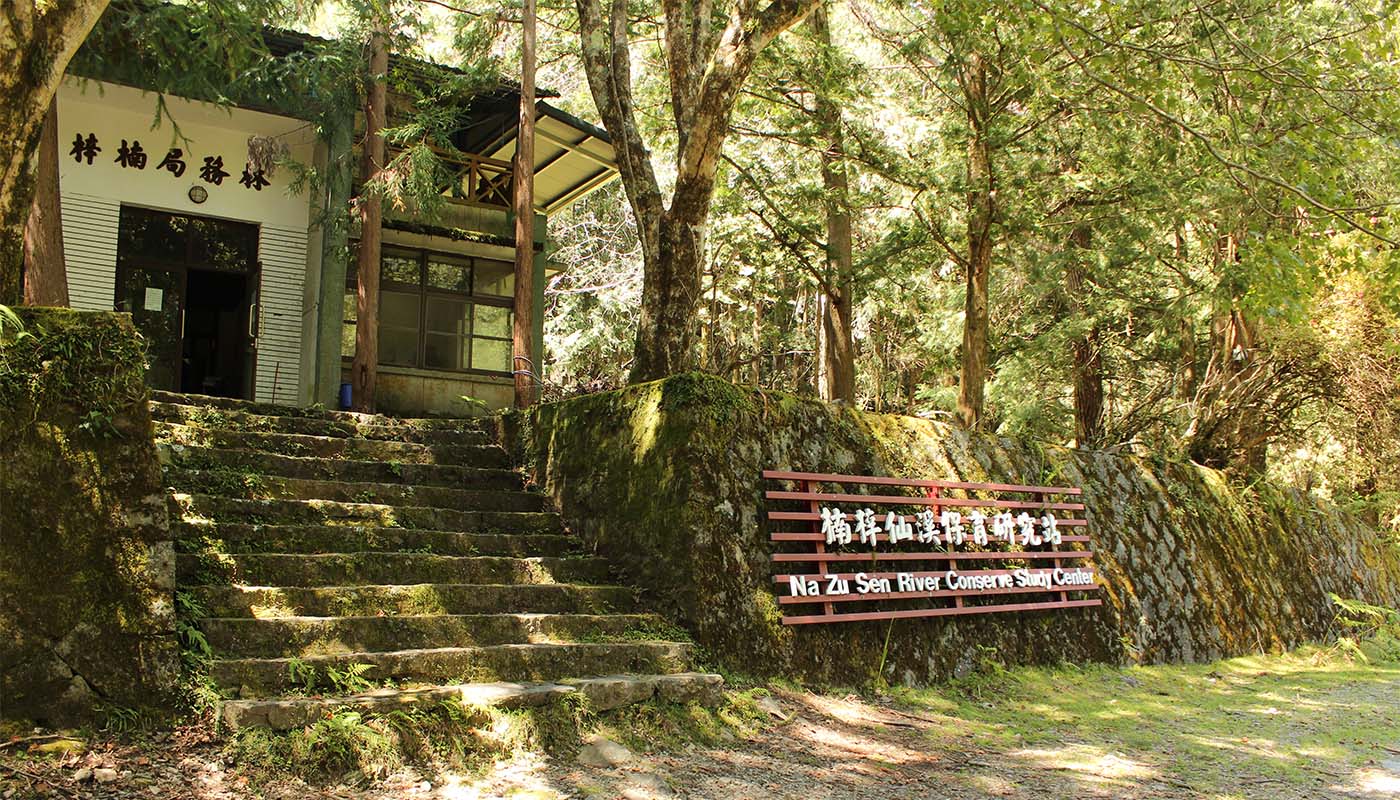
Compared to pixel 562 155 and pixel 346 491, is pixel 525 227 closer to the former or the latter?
pixel 562 155

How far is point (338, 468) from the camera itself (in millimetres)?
8195

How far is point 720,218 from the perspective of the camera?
15.0 metres

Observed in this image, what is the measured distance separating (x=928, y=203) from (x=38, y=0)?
30.3 feet

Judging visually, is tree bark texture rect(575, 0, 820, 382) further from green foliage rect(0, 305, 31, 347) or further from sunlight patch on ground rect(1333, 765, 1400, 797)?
sunlight patch on ground rect(1333, 765, 1400, 797)

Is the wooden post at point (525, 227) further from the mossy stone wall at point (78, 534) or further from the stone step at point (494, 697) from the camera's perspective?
Result: the mossy stone wall at point (78, 534)

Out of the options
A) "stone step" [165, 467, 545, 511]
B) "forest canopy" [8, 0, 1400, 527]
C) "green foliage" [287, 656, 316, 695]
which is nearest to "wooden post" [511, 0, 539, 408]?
"forest canopy" [8, 0, 1400, 527]

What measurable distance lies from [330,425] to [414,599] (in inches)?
127


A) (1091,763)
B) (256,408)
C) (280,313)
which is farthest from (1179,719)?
(280,313)

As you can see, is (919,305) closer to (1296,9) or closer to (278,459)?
(1296,9)

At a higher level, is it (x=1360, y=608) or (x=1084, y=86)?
(x=1084, y=86)

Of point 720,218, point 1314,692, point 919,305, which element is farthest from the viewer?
point 919,305

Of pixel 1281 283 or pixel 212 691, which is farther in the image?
pixel 1281 283

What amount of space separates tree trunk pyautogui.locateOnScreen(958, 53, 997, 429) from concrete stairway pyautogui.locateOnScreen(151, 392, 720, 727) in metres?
5.26

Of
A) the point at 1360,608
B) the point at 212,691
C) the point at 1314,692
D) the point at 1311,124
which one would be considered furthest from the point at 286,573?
the point at 1360,608
